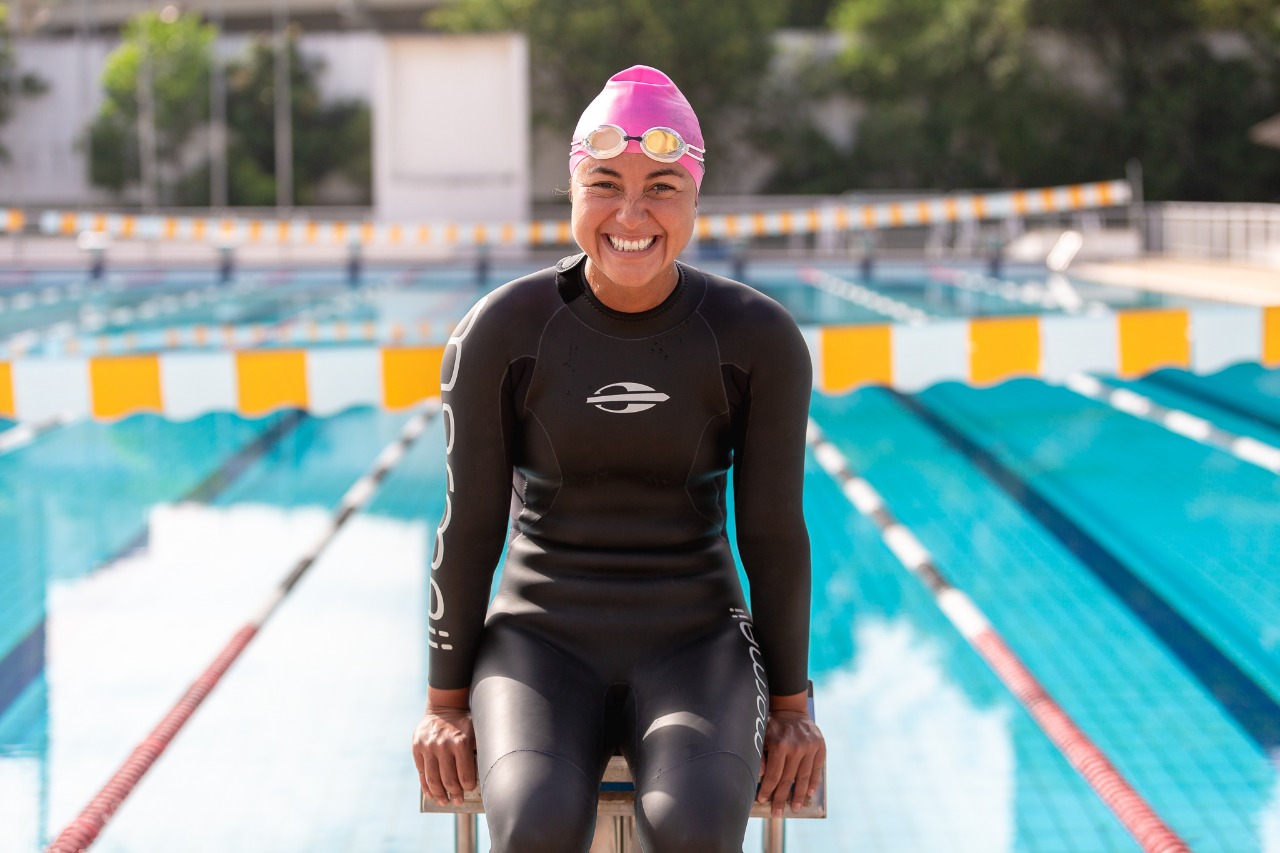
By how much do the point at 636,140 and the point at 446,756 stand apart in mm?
940

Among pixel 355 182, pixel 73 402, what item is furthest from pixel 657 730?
pixel 355 182

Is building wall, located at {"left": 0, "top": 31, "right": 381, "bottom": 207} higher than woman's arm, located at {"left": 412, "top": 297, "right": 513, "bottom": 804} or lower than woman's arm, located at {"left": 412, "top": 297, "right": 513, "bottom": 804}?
higher

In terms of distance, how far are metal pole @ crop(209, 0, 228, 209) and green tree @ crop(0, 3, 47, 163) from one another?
5.01 m

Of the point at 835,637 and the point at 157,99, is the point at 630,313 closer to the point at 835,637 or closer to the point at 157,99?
the point at 835,637

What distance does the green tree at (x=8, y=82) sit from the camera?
37.8 m

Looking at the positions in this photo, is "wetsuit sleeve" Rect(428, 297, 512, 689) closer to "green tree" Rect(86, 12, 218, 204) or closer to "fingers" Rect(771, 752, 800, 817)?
"fingers" Rect(771, 752, 800, 817)

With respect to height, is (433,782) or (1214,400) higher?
(433,782)


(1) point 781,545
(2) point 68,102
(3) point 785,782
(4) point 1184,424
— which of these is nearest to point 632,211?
(1) point 781,545

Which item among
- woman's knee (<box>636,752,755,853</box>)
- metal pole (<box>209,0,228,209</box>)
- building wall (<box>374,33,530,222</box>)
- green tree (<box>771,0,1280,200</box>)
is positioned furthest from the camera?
metal pole (<box>209,0,228,209</box>)

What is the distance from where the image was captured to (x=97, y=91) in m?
39.6

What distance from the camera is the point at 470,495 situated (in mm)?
2213

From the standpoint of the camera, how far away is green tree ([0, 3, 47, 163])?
124 ft

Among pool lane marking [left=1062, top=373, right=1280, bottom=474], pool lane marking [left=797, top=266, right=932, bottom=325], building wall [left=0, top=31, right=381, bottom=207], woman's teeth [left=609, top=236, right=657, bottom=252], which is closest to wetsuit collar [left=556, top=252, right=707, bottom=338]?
woman's teeth [left=609, top=236, right=657, bottom=252]

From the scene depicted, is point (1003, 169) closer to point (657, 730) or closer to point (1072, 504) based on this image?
point (1072, 504)
